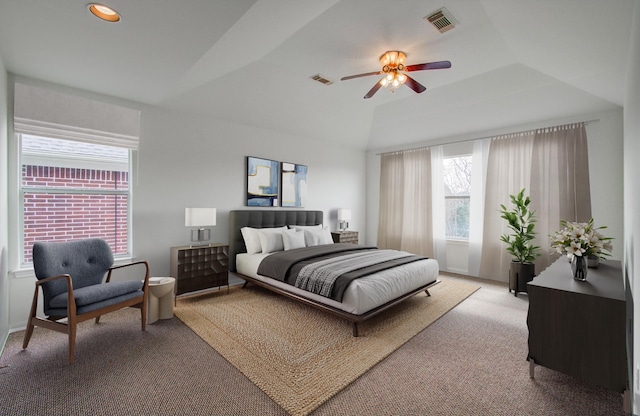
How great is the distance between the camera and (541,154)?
14.8ft

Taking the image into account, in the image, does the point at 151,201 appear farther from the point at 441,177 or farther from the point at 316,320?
the point at 441,177

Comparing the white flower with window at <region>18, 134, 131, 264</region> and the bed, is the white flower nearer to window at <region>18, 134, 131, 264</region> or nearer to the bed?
the bed

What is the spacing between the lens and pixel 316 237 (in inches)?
189

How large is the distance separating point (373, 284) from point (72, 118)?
3.76m

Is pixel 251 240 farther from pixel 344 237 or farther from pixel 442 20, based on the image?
pixel 442 20

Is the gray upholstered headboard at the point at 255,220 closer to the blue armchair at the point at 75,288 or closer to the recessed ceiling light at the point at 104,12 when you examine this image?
the blue armchair at the point at 75,288

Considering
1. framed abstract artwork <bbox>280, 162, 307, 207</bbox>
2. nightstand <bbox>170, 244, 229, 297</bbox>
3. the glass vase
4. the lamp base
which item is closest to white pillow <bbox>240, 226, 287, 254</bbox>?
nightstand <bbox>170, 244, 229, 297</bbox>

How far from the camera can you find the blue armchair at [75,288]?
2385mm

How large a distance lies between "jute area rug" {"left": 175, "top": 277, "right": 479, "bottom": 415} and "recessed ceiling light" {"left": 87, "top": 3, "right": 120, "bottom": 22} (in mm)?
2747

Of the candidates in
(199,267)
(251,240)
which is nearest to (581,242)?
(251,240)

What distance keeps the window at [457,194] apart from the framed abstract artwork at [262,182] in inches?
130

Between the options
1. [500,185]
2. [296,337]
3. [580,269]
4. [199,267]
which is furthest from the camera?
[500,185]

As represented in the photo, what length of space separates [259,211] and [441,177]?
3573mm

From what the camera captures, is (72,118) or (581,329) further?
(72,118)
